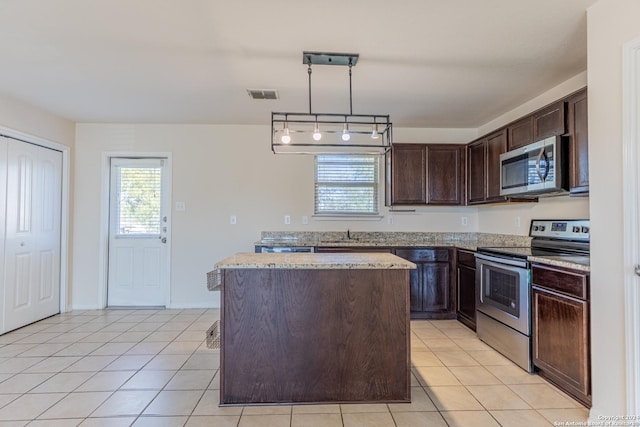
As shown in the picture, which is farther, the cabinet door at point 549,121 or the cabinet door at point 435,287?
the cabinet door at point 435,287

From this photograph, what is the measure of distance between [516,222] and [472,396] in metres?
2.17

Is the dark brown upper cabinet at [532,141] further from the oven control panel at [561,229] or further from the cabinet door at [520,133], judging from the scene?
the oven control panel at [561,229]

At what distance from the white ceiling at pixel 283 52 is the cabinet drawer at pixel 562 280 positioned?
1.55 m

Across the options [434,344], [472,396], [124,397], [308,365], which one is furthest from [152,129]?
[472,396]

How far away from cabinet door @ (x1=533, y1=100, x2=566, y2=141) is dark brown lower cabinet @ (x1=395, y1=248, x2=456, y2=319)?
1.56 meters

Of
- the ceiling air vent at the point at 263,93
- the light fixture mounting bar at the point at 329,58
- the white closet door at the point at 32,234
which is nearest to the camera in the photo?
the light fixture mounting bar at the point at 329,58

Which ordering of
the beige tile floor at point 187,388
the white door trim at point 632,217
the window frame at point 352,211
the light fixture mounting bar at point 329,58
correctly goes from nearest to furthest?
the white door trim at point 632,217, the beige tile floor at point 187,388, the light fixture mounting bar at point 329,58, the window frame at point 352,211

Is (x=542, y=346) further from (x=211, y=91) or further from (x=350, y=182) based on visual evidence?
(x=211, y=91)

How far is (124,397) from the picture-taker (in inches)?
88.5

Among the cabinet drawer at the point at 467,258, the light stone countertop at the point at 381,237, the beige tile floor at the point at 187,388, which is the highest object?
the light stone countertop at the point at 381,237

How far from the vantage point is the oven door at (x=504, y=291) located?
2.61 m

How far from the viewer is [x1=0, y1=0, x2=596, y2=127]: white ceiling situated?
6.64 feet

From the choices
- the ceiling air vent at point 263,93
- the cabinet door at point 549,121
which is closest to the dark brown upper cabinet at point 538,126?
the cabinet door at point 549,121

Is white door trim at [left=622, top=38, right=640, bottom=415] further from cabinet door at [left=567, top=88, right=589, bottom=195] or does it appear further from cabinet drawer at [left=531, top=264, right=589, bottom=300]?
cabinet door at [left=567, top=88, right=589, bottom=195]
